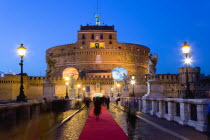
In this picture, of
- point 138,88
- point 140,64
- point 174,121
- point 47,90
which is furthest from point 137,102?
point 140,64

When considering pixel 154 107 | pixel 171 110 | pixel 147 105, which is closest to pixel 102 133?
pixel 171 110

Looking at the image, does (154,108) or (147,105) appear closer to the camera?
(154,108)

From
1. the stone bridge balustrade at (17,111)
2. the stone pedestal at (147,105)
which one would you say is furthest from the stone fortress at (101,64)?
the stone bridge balustrade at (17,111)

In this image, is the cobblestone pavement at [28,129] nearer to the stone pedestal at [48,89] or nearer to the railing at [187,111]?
the railing at [187,111]

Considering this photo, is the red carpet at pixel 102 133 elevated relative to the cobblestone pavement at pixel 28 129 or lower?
lower

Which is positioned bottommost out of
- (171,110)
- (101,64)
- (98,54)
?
(171,110)

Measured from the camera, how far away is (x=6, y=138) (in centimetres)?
772

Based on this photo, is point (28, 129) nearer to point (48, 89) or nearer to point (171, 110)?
point (171, 110)

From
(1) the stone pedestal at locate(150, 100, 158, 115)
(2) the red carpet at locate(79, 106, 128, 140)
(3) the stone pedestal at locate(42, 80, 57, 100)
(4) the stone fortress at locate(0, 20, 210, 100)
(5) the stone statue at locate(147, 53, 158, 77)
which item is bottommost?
(2) the red carpet at locate(79, 106, 128, 140)

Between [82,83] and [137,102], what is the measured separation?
166 ft

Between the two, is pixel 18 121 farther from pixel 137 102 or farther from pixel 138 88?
pixel 138 88

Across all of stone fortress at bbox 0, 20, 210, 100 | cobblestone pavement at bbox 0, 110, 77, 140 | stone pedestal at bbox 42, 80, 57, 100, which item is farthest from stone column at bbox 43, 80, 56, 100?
stone fortress at bbox 0, 20, 210, 100

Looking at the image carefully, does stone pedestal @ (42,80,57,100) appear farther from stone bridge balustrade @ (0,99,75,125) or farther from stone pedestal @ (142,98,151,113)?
stone bridge balustrade @ (0,99,75,125)

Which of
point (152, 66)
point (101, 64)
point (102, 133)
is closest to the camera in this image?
point (102, 133)
